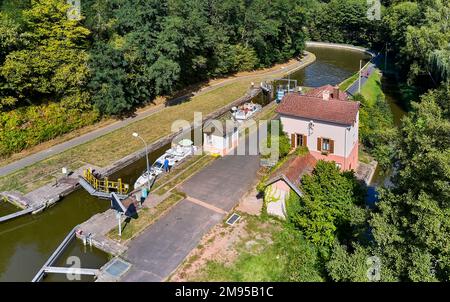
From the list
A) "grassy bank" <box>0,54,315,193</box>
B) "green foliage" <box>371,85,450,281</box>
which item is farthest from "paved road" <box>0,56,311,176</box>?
"green foliage" <box>371,85,450,281</box>

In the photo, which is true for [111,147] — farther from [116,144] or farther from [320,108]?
[320,108]

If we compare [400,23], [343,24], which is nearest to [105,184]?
[400,23]

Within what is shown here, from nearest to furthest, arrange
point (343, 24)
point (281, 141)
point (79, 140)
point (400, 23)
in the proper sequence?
point (281, 141) → point (79, 140) → point (400, 23) → point (343, 24)

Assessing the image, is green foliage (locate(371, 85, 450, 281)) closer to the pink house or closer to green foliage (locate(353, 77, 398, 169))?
the pink house

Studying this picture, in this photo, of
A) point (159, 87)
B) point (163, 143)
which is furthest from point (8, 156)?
point (159, 87)

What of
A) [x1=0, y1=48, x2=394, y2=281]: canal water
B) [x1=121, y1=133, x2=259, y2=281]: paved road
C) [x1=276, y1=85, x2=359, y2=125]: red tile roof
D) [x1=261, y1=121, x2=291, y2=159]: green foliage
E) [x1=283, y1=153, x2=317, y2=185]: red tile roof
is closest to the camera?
[x1=121, y1=133, x2=259, y2=281]: paved road

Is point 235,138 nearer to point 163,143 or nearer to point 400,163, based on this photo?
point 163,143
